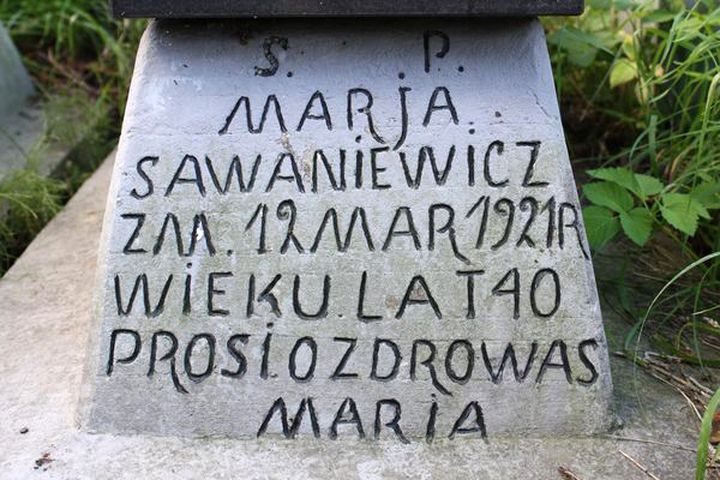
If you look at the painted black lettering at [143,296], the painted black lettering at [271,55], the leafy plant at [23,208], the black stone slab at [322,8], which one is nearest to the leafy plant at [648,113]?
the black stone slab at [322,8]

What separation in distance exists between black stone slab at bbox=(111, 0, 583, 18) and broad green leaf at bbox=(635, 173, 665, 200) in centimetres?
63

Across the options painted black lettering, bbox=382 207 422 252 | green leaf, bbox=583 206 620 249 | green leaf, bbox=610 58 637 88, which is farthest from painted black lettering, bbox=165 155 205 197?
green leaf, bbox=610 58 637 88

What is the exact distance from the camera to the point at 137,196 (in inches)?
85.4

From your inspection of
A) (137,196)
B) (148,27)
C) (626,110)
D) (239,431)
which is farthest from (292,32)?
(626,110)

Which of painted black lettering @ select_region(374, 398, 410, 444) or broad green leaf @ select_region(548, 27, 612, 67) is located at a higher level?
broad green leaf @ select_region(548, 27, 612, 67)

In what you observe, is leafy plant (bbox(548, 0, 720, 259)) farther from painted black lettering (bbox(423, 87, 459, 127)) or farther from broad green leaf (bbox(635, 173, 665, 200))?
painted black lettering (bbox(423, 87, 459, 127))

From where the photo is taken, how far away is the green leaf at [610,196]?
8.37ft

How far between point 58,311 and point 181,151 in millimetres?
705

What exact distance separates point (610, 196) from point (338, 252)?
768 millimetres

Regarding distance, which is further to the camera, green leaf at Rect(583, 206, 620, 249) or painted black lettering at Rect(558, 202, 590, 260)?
green leaf at Rect(583, 206, 620, 249)

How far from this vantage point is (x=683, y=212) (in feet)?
8.00

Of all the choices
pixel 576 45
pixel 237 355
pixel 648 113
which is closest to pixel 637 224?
pixel 648 113

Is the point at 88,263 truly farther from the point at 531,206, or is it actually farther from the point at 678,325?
the point at 678,325

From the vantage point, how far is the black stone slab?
2068mm
